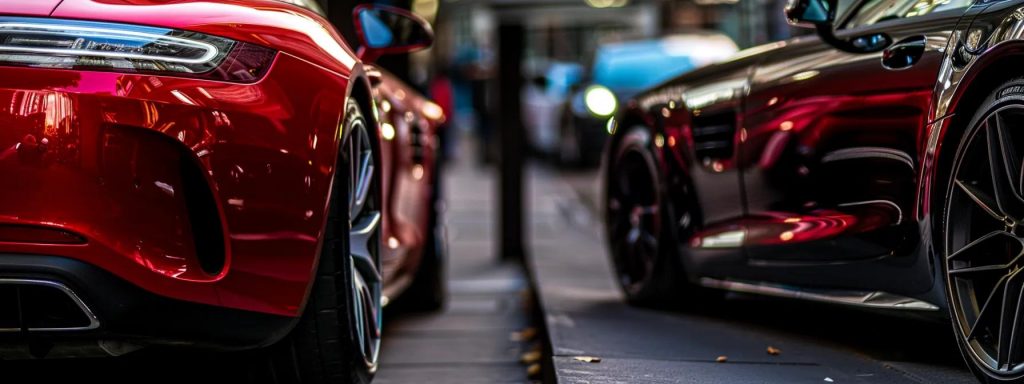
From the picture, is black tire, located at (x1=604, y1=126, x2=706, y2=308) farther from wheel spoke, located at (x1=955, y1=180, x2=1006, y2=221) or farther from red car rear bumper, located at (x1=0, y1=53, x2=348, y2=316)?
red car rear bumper, located at (x1=0, y1=53, x2=348, y2=316)

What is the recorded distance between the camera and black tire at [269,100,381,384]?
3734mm

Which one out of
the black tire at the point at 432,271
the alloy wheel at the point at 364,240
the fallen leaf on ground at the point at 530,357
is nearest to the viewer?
the alloy wheel at the point at 364,240

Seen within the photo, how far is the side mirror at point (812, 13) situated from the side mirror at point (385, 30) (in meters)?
1.29

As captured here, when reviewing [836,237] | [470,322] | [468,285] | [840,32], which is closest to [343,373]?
[836,237]

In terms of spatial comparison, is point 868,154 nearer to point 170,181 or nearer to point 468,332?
point 170,181

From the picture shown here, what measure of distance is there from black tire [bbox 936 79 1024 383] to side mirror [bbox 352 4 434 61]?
2037mm

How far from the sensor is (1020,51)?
10.9ft

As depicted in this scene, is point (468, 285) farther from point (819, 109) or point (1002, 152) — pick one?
point (1002, 152)

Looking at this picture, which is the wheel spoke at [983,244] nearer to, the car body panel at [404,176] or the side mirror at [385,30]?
the car body panel at [404,176]

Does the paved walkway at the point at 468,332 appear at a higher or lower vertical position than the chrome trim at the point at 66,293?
lower

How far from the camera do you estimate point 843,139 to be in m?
4.40

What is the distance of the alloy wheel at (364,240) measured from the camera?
13.1ft

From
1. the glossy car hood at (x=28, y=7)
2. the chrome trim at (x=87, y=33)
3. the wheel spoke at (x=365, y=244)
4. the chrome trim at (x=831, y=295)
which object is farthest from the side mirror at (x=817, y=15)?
the glossy car hood at (x=28, y=7)

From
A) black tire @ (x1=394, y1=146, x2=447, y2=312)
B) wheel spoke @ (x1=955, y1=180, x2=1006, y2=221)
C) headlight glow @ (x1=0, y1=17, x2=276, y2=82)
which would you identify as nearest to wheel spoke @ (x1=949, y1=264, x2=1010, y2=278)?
wheel spoke @ (x1=955, y1=180, x2=1006, y2=221)
